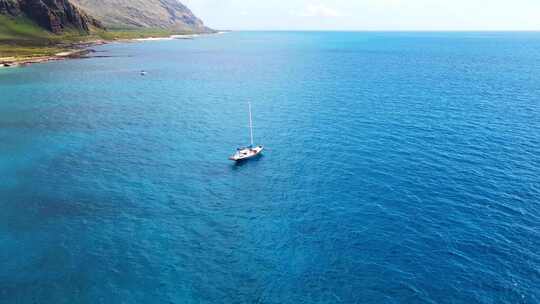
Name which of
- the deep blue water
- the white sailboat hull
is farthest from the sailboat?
the deep blue water

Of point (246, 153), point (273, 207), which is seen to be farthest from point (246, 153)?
point (273, 207)

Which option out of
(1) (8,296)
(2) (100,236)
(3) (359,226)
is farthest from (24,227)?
(3) (359,226)

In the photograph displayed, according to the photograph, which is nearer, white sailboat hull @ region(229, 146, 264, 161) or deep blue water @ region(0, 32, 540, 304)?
deep blue water @ region(0, 32, 540, 304)

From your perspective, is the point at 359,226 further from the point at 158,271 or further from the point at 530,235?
the point at 158,271

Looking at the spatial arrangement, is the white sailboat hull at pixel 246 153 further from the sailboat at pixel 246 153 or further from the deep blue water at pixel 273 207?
the deep blue water at pixel 273 207

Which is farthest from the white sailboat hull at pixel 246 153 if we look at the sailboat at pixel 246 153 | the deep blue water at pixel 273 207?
the deep blue water at pixel 273 207

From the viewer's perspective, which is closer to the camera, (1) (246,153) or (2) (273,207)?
(2) (273,207)

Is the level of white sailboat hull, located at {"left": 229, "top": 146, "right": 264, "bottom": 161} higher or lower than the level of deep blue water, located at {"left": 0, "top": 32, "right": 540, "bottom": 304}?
higher

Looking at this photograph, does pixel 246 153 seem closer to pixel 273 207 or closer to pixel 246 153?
pixel 246 153

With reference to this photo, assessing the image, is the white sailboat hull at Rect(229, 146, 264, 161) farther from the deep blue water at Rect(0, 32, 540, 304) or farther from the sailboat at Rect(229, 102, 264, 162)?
the deep blue water at Rect(0, 32, 540, 304)
